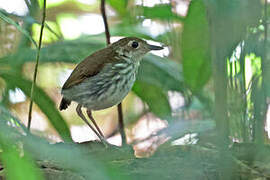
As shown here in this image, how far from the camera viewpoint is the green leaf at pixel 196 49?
2707 mm

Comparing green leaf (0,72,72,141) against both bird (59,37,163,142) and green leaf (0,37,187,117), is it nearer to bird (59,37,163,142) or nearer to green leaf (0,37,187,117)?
green leaf (0,37,187,117)

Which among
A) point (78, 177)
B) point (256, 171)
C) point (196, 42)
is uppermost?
point (196, 42)

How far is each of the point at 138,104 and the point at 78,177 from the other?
11.9 feet

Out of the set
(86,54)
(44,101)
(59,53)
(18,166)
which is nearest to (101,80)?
(86,54)

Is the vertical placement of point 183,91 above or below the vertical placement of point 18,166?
below

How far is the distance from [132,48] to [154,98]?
1.93 feet

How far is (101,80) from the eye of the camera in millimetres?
3281

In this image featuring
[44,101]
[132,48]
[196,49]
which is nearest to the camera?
[44,101]

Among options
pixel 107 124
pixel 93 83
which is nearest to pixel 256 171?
pixel 93 83

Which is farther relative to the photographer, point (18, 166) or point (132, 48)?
point (132, 48)

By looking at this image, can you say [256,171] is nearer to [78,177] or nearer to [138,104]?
[78,177]

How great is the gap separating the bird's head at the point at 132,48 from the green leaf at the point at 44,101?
0.92 m

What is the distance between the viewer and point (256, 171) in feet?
6.36

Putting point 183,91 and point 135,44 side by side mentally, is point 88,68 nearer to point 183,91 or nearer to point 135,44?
point 135,44
